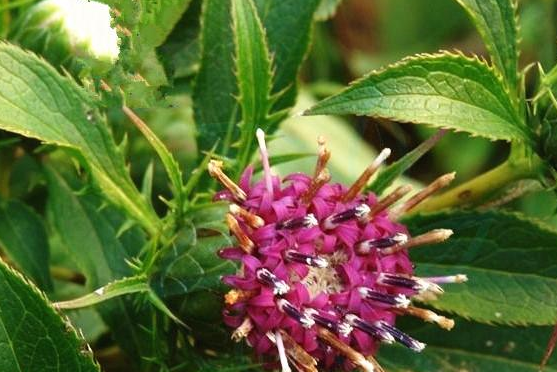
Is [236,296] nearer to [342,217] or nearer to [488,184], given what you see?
[342,217]

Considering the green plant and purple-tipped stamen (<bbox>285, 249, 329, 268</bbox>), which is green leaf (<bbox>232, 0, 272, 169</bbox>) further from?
purple-tipped stamen (<bbox>285, 249, 329, 268</bbox>)

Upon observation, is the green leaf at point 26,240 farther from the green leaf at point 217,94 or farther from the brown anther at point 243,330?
the brown anther at point 243,330

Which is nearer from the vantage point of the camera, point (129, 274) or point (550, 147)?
point (550, 147)

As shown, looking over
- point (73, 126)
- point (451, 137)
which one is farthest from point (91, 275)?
point (451, 137)

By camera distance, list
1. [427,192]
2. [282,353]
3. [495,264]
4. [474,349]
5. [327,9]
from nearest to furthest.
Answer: [282,353], [427,192], [495,264], [474,349], [327,9]

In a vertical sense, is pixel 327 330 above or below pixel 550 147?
below

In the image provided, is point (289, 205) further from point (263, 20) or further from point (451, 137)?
point (451, 137)

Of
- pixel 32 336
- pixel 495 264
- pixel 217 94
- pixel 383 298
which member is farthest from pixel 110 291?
pixel 495 264
